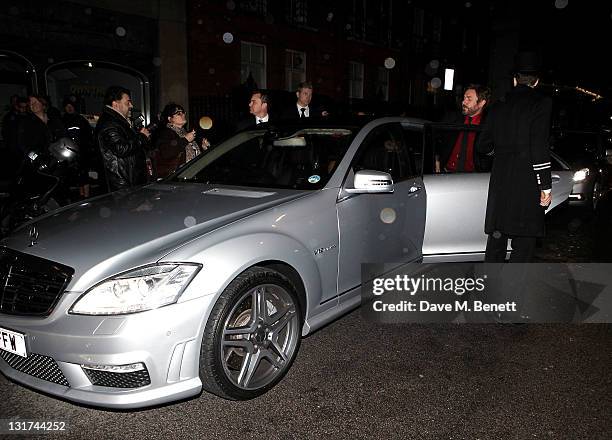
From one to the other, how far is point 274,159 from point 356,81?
1735 centimetres

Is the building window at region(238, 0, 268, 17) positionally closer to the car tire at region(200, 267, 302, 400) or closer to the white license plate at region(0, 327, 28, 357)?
the car tire at region(200, 267, 302, 400)

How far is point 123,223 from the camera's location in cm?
287

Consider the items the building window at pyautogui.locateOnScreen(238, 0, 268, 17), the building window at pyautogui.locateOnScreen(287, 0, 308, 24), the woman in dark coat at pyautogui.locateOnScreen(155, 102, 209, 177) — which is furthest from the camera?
the building window at pyautogui.locateOnScreen(287, 0, 308, 24)

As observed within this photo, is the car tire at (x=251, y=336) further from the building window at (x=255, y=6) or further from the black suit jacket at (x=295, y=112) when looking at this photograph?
the building window at (x=255, y=6)

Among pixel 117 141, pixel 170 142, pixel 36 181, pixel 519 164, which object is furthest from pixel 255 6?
pixel 519 164

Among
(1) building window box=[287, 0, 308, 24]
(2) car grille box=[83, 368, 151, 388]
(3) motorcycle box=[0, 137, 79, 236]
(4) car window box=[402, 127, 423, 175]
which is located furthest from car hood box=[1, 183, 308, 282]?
(1) building window box=[287, 0, 308, 24]

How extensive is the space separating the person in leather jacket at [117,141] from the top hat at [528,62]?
11.8 ft

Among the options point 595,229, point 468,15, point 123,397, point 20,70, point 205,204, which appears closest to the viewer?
point 123,397

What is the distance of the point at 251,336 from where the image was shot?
2814mm

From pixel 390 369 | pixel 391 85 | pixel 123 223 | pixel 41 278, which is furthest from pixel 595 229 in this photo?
pixel 391 85

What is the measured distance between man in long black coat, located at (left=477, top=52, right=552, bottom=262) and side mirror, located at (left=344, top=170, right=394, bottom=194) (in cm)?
114

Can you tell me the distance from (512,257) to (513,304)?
0.42 metres

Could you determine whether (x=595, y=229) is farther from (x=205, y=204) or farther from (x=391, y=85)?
(x=391, y=85)

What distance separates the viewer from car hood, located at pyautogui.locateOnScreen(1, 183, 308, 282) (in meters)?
2.50
